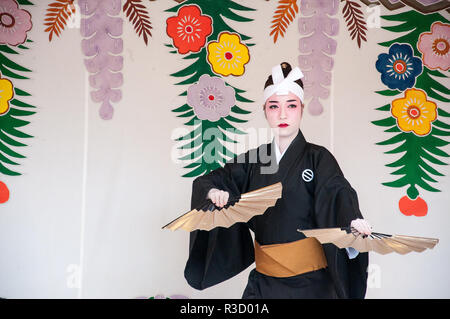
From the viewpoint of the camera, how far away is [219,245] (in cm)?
245

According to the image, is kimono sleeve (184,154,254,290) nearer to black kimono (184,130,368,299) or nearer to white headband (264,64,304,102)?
black kimono (184,130,368,299)

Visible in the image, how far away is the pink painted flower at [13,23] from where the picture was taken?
3.25m

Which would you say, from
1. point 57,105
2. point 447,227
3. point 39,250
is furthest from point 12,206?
point 447,227

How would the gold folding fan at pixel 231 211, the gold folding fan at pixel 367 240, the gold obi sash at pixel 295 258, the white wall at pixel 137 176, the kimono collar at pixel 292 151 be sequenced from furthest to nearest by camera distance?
the white wall at pixel 137 176 < the kimono collar at pixel 292 151 < the gold obi sash at pixel 295 258 < the gold folding fan at pixel 231 211 < the gold folding fan at pixel 367 240

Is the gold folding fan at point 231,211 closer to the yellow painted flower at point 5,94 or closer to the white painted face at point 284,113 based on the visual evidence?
the white painted face at point 284,113

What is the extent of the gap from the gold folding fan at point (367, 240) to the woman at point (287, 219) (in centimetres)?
5

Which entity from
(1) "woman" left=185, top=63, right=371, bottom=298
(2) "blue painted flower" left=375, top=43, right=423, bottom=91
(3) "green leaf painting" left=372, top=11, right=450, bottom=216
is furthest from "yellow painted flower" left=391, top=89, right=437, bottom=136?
(1) "woman" left=185, top=63, right=371, bottom=298

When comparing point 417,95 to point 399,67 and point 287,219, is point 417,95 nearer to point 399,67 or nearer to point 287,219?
point 399,67

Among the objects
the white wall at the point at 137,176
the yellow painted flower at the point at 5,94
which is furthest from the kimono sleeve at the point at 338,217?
the yellow painted flower at the point at 5,94

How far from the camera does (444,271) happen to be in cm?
323

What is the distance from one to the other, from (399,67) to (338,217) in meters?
1.59

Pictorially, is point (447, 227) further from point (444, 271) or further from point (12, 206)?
point (12, 206)

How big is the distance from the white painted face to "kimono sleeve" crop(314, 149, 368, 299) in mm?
255

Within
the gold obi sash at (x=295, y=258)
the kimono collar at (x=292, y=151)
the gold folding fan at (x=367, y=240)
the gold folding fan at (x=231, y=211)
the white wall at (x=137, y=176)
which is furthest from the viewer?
the white wall at (x=137, y=176)
